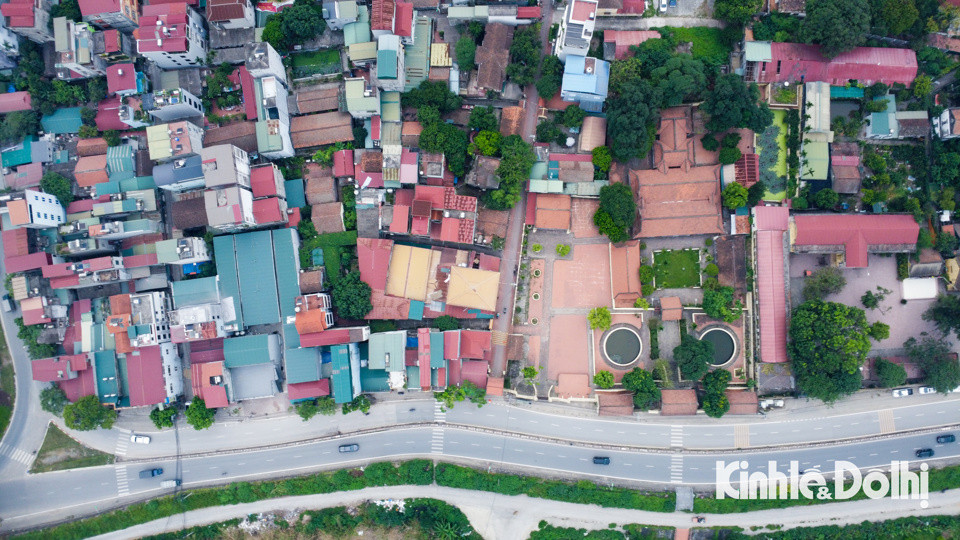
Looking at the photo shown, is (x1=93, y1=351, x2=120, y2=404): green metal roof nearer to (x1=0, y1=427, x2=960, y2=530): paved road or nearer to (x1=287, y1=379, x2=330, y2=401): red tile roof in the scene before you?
(x1=0, y1=427, x2=960, y2=530): paved road

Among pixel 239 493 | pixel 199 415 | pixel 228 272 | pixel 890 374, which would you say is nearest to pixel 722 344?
pixel 890 374

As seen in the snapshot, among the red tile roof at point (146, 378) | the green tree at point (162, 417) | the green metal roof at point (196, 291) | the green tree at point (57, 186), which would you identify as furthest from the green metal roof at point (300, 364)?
the green tree at point (57, 186)

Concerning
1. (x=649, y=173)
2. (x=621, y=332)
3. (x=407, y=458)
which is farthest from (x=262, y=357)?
(x=649, y=173)

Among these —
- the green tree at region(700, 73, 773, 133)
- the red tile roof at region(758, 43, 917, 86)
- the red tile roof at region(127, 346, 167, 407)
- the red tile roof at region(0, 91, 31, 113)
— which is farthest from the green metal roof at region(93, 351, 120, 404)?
the red tile roof at region(758, 43, 917, 86)

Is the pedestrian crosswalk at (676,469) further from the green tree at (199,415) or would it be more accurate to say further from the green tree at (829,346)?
the green tree at (199,415)

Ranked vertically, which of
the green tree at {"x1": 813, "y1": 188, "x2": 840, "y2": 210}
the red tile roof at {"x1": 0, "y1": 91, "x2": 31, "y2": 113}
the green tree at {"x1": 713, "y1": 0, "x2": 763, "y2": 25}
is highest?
the green tree at {"x1": 713, "y1": 0, "x2": 763, "y2": 25}

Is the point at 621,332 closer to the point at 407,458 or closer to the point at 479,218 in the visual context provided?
the point at 479,218

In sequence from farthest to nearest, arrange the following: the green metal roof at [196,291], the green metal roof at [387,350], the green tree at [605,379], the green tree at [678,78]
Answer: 1. the green metal roof at [196,291]
2. the green tree at [605,379]
3. the green metal roof at [387,350]
4. the green tree at [678,78]

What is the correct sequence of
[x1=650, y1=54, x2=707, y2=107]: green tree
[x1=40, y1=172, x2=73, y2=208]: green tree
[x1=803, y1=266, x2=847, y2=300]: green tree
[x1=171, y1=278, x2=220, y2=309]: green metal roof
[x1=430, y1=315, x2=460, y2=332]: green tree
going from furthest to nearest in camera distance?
[x1=40, y1=172, x2=73, y2=208]: green tree
[x1=171, y1=278, x2=220, y2=309]: green metal roof
[x1=430, y1=315, x2=460, y2=332]: green tree
[x1=803, y1=266, x2=847, y2=300]: green tree
[x1=650, y1=54, x2=707, y2=107]: green tree
